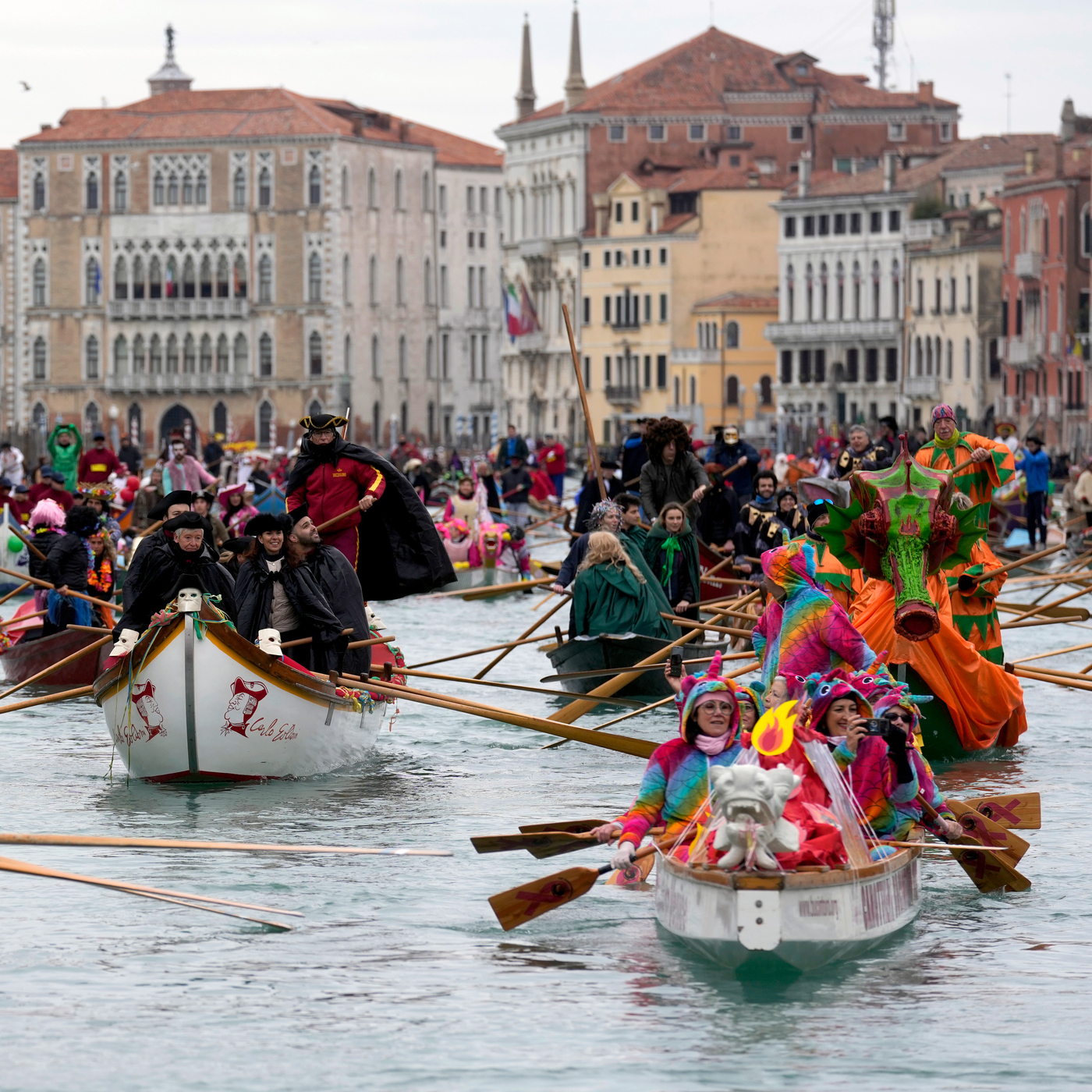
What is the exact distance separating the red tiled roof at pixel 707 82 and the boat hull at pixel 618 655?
8318 cm

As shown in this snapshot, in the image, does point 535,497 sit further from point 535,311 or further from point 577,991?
point 535,311

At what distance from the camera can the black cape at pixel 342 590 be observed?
13.5 metres

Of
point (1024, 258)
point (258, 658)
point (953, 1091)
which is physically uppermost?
point (1024, 258)

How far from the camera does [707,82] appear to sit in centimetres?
10044

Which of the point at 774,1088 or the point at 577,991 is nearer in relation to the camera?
the point at 774,1088

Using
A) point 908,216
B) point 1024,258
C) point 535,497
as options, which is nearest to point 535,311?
point 908,216

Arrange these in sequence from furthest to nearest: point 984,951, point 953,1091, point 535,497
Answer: point 535,497
point 984,951
point 953,1091

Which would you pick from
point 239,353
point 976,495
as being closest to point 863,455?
point 976,495

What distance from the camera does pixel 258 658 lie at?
42.6 ft

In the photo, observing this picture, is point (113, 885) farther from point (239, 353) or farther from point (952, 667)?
point (239, 353)

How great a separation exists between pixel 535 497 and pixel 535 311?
216 ft

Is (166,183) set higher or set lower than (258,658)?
higher

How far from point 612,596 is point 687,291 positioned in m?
80.8

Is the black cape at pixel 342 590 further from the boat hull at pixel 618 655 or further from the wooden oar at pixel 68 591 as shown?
the boat hull at pixel 618 655
